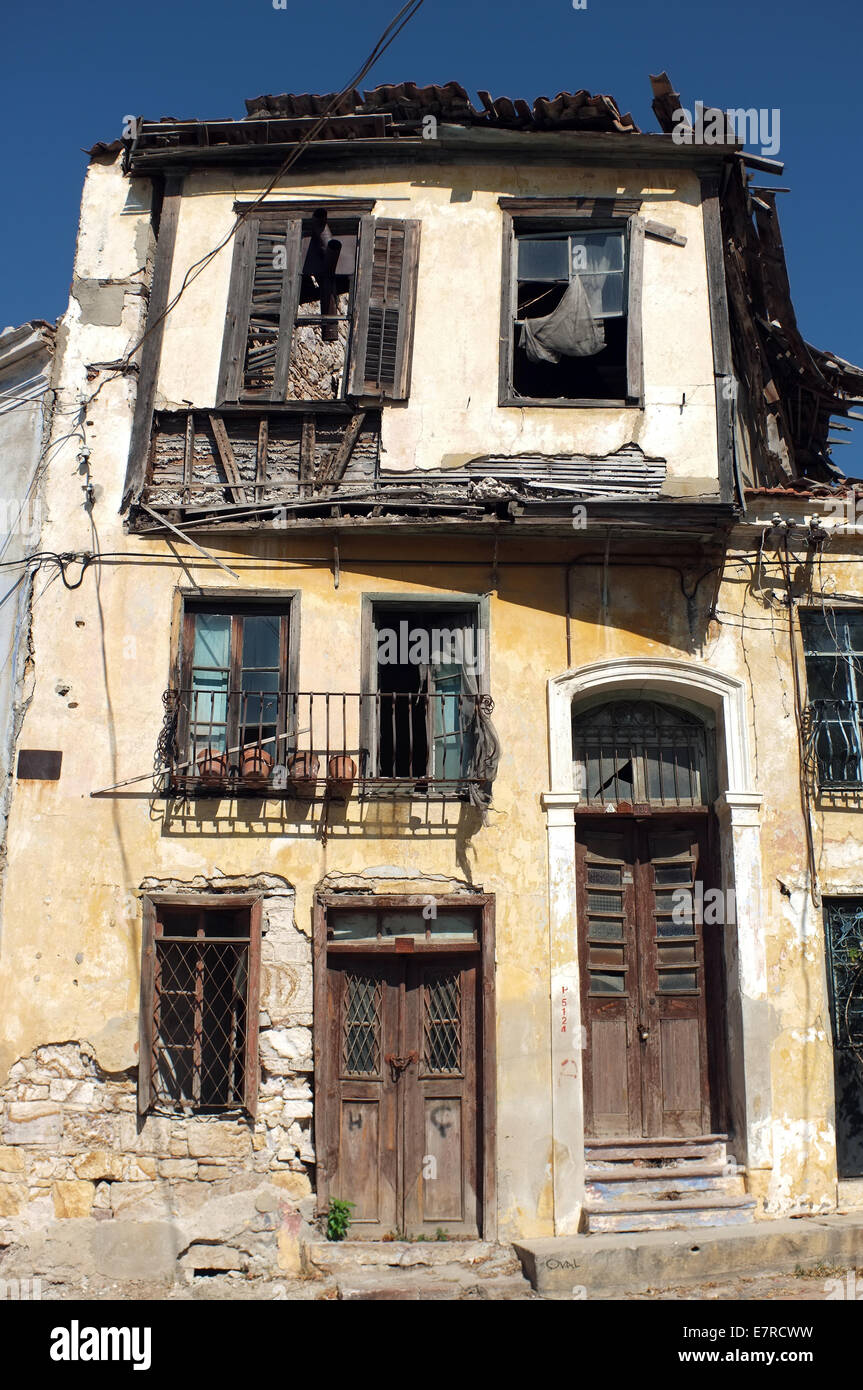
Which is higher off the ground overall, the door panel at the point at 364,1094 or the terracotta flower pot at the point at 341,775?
the terracotta flower pot at the point at 341,775

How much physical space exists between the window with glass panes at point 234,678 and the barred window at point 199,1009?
1420 mm

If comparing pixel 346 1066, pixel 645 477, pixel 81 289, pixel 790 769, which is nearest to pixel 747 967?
pixel 790 769

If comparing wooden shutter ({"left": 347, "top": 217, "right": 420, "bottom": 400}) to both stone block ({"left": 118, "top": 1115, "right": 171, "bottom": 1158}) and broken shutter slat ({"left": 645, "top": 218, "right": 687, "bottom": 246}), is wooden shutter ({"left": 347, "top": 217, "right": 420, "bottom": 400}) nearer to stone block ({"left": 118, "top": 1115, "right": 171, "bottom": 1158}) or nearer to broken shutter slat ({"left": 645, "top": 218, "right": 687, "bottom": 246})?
broken shutter slat ({"left": 645, "top": 218, "right": 687, "bottom": 246})

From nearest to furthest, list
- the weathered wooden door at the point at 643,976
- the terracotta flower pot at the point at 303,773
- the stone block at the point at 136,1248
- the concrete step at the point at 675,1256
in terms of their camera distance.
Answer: the concrete step at the point at 675,1256, the stone block at the point at 136,1248, the terracotta flower pot at the point at 303,773, the weathered wooden door at the point at 643,976

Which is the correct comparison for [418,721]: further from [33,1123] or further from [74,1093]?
[33,1123]

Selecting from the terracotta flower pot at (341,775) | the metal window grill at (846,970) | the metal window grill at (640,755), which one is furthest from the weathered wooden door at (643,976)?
the terracotta flower pot at (341,775)

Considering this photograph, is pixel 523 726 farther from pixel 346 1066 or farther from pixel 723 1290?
pixel 723 1290

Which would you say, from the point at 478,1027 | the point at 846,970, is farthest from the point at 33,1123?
the point at 846,970

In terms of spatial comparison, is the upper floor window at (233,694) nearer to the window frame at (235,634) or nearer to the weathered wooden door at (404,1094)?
the window frame at (235,634)

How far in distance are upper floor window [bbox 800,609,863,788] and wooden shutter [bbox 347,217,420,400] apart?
4.42 metres

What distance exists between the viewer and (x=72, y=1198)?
916 centimetres

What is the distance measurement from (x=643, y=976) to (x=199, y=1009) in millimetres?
3878

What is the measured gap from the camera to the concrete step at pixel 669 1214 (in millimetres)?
9180

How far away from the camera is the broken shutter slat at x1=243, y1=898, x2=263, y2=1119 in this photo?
9.36 meters
